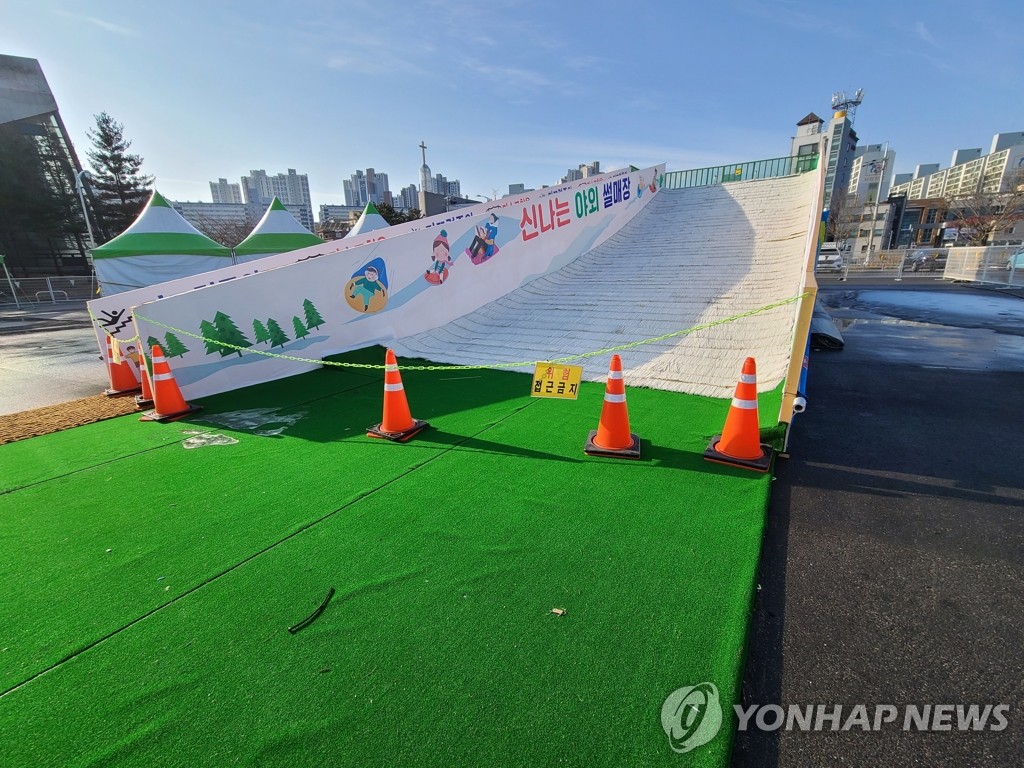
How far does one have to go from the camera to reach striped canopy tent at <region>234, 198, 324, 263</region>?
16.2 m

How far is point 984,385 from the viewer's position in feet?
18.5

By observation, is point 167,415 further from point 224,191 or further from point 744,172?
point 224,191

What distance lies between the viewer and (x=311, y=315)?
725 centimetres

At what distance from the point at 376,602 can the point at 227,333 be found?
5.57 meters

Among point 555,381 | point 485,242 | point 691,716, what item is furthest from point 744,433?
point 485,242

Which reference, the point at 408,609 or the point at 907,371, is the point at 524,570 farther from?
the point at 907,371

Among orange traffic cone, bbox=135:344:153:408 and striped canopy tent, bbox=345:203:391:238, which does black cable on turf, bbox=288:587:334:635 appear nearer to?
orange traffic cone, bbox=135:344:153:408

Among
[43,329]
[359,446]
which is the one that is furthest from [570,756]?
[43,329]

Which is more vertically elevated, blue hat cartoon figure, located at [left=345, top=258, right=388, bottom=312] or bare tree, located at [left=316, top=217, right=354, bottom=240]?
bare tree, located at [left=316, top=217, right=354, bottom=240]

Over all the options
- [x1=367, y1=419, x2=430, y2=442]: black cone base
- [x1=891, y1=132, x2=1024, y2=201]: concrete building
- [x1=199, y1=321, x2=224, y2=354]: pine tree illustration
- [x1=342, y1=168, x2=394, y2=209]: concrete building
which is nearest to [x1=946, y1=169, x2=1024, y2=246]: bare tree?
[x1=891, y1=132, x2=1024, y2=201]: concrete building

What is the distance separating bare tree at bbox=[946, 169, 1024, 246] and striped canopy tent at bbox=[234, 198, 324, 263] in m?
56.7

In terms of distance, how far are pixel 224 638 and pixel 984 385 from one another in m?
8.30

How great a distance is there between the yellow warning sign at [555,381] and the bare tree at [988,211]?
57144mm

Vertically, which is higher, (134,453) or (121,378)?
(121,378)
